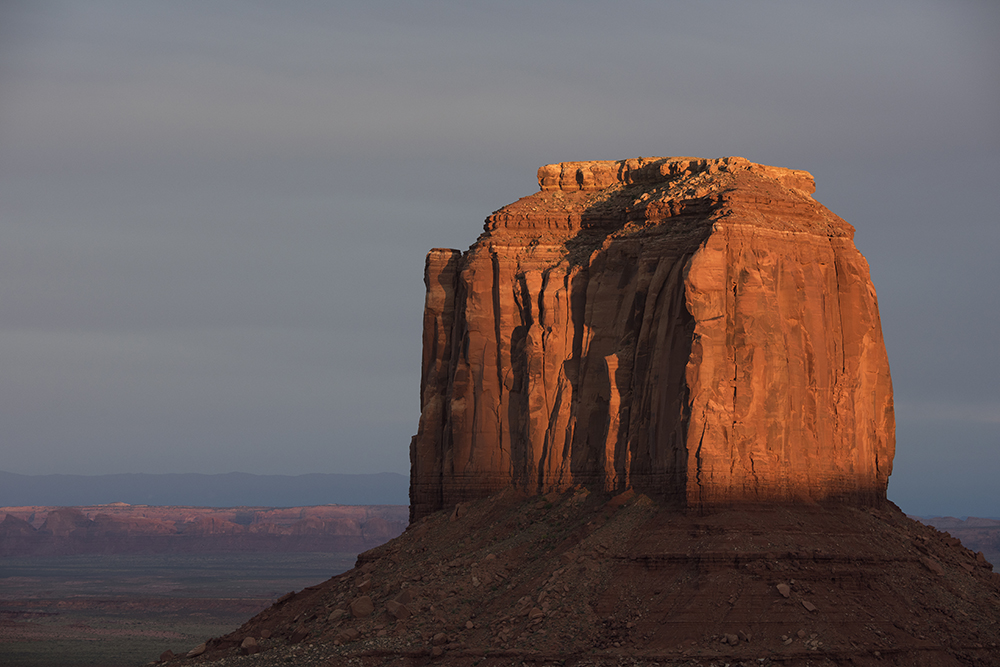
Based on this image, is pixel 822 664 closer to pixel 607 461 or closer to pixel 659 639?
pixel 659 639

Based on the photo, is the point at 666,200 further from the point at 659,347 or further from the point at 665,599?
the point at 665,599

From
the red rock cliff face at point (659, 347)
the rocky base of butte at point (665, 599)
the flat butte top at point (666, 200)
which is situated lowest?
the rocky base of butte at point (665, 599)

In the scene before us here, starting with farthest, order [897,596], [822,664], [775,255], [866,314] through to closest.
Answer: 1. [866,314]
2. [775,255]
3. [897,596]
4. [822,664]

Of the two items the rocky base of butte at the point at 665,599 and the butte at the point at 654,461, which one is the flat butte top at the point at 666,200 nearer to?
the butte at the point at 654,461

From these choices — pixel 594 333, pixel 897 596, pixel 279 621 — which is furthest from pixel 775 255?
pixel 279 621

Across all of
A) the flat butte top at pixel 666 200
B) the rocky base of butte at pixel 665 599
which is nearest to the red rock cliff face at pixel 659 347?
the flat butte top at pixel 666 200

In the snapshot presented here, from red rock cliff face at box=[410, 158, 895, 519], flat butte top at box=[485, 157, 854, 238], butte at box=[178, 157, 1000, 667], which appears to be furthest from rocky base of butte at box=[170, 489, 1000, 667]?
flat butte top at box=[485, 157, 854, 238]

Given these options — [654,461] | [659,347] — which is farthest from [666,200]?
[654,461]
